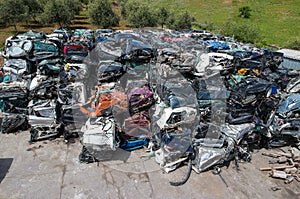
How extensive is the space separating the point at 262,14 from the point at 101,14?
106 feet

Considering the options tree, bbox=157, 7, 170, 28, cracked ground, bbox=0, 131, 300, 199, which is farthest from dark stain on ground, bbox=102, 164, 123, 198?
tree, bbox=157, 7, 170, 28

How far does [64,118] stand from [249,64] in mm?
8825

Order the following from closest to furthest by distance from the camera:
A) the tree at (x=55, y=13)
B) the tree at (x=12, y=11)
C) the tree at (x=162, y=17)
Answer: the tree at (x=12, y=11) → the tree at (x=55, y=13) → the tree at (x=162, y=17)

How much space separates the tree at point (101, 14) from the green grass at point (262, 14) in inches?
585

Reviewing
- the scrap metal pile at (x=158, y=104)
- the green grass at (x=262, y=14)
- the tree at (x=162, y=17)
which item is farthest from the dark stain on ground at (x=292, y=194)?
the tree at (x=162, y=17)

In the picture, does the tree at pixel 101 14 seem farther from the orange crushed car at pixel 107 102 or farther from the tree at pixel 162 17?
the orange crushed car at pixel 107 102

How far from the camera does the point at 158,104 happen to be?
305 inches

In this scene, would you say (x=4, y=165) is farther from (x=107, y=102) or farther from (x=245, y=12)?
(x=245, y=12)

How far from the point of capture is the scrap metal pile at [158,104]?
21.9ft

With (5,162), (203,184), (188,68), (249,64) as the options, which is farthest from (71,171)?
(249,64)

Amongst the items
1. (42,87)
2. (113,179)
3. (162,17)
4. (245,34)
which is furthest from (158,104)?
(162,17)

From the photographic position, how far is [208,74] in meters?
9.15

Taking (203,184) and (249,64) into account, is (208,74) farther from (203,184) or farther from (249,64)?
(203,184)

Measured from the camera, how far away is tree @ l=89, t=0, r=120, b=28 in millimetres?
25000
